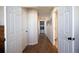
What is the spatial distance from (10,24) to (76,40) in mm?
1234

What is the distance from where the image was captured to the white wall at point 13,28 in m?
2.18

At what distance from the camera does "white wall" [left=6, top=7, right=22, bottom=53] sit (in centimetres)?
218

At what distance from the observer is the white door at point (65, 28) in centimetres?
219

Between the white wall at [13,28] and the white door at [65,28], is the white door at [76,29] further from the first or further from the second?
the white wall at [13,28]

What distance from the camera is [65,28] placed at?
88.7 inches

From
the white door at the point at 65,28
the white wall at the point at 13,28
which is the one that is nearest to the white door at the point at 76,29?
the white door at the point at 65,28

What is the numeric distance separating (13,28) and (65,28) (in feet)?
3.18

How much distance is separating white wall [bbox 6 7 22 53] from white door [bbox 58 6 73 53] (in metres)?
0.79

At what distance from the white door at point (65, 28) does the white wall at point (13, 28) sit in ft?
2.60

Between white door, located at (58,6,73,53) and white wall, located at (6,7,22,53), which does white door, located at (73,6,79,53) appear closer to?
white door, located at (58,6,73,53)

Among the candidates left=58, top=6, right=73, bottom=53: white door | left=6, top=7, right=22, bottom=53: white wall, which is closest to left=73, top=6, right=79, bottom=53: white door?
left=58, top=6, right=73, bottom=53: white door

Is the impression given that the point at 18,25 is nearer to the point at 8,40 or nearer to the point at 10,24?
the point at 10,24
